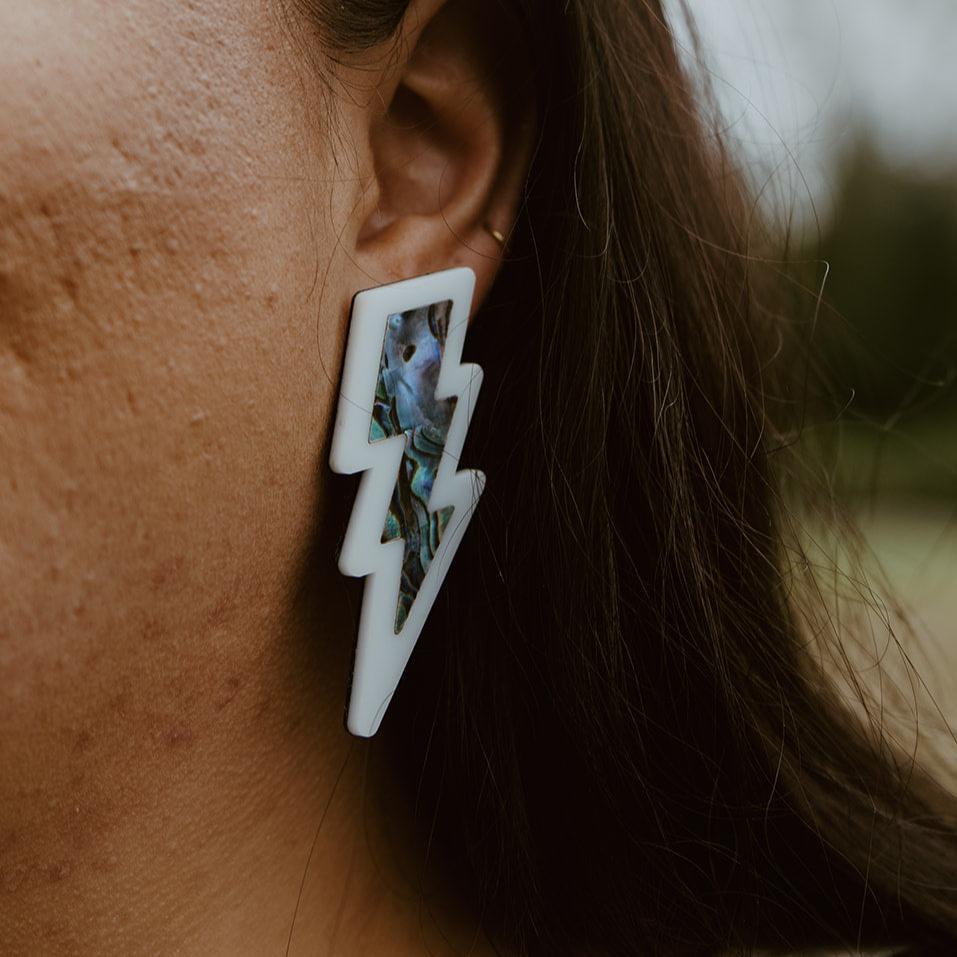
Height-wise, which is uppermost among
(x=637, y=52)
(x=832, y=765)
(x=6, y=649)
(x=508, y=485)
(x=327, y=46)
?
(x=327, y=46)

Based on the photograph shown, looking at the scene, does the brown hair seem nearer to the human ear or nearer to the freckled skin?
the human ear

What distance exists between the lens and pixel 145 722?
0.76 m

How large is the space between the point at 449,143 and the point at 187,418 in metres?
0.36

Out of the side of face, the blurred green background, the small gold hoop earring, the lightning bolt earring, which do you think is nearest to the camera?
the side of face

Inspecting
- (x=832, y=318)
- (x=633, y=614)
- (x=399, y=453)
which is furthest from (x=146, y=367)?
(x=832, y=318)

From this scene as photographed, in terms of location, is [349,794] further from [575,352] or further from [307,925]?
[575,352]

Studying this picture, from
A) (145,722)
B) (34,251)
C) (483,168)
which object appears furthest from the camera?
(483,168)

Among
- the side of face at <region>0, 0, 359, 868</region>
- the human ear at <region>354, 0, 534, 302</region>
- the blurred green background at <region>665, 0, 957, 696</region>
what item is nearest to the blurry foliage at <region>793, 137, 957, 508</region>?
the blurred green background at <region>665, 0, 957, 696</region>

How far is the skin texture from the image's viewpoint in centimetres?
66

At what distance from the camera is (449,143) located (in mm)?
895

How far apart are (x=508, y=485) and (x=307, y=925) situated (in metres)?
0.43

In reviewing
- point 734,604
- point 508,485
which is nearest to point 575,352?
point 508,485

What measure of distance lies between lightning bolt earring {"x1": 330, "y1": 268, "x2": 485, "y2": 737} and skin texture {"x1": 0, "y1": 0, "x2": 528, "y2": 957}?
0.09ft

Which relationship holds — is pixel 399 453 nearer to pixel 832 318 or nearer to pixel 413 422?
pixel 413 422
